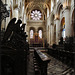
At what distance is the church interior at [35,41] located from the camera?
1.70 m

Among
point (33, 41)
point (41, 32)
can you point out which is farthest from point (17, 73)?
point (41, 32)

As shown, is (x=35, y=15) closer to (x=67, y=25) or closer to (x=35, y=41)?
(x=35, y=41)

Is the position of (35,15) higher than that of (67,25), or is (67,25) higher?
(35,15)

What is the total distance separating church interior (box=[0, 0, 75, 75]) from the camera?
5.59ft

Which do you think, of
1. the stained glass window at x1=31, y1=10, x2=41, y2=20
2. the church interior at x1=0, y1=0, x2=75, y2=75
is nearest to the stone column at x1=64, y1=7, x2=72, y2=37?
the church interior at x1=0, y1=0, x2=75, y2=75

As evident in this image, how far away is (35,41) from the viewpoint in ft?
90.4

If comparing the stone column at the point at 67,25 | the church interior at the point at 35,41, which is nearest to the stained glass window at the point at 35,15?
the church interior at the point at 35,41

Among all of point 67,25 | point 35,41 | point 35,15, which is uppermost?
point 35,15

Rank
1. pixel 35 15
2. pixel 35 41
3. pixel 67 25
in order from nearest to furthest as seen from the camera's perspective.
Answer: pixel 67 25, pixel 35 41, pixel 35 15

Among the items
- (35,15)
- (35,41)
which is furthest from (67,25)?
(35,15)

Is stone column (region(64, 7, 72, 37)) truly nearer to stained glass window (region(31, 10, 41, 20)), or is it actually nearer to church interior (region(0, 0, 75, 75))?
church interior (region(0, 0, 75, 75))

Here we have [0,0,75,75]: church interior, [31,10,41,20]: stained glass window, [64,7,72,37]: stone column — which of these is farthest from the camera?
[31,10,41,20]: stained glass window

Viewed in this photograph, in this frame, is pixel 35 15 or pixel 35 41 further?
pixel 35 15

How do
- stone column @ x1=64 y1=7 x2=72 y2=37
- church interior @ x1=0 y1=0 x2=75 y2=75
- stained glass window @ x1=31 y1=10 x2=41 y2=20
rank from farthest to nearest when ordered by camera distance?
stained glass window @ x1=31 y1=10 x2=41 y2=20 < stone column @ x1=64 y1=7 x2=72 y2=37 < church interior @ x1=0 y1=0 x2=75 y2=75
